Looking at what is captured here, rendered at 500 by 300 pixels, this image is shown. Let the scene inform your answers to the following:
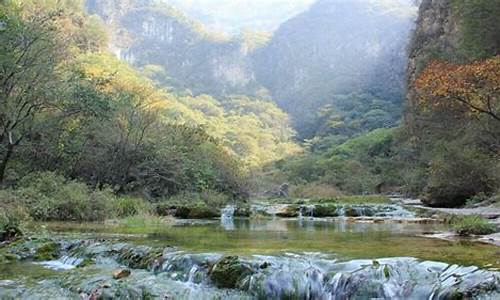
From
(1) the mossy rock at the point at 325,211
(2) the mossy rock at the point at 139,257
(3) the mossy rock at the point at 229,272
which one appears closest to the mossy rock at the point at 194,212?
(1) the mossy rock at the point at 325,211

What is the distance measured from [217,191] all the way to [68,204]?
13507 mm

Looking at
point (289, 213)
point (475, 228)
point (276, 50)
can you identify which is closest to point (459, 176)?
point (289, 213)

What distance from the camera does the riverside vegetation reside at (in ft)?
27.7

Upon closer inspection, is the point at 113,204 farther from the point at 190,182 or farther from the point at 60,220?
the point at 190,182

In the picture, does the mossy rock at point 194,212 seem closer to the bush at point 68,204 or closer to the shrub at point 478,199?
the bush at point 68,204

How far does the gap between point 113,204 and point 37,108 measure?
19.9ft

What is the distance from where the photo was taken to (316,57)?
539 ft

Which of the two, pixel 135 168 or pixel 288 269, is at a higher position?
pixel 135 168

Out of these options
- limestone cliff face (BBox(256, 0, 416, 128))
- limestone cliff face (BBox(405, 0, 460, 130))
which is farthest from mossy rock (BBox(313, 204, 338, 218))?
limestone cliff face (BBox(256, 0, 416, 128))

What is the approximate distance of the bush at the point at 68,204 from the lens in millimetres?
18266

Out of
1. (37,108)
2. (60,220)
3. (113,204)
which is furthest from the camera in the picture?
(37,108)

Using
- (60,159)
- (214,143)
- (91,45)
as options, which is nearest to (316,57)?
(91,45)

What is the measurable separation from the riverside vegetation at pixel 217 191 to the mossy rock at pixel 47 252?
4 cm

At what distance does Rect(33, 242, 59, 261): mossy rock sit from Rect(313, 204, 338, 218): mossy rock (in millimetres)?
15880
